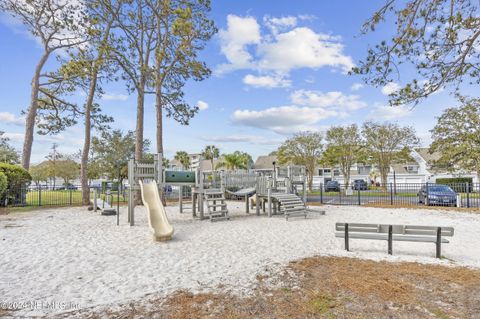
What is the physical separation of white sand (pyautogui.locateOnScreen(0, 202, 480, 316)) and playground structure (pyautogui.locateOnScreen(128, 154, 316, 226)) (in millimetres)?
1238

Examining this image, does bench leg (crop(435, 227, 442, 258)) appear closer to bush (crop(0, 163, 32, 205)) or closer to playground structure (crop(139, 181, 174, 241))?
playground structure (crop(139, 181, 174, 241))

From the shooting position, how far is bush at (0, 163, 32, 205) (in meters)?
16.6

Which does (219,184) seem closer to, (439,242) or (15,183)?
(439,242)

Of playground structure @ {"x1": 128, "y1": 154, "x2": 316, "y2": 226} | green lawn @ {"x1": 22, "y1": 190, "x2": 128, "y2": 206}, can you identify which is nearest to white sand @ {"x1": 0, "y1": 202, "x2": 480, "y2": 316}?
playground structure @ {"x1": 128, "y1": 154, "x2": 316, "y2": 226}

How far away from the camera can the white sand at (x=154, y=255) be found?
14.9 feet

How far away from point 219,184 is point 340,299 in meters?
9.46

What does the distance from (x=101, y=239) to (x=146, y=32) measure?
45.9 feet

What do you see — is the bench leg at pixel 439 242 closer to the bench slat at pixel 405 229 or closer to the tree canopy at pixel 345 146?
the bench slat at pixel 405 229

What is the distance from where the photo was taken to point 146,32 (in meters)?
18.0

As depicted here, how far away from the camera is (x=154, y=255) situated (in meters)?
6.52

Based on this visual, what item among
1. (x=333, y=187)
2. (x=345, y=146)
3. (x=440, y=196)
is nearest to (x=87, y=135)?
(x=440, y=196)

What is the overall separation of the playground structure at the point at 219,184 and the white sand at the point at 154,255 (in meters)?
1.24

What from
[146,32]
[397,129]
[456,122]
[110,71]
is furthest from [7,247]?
[397,129]

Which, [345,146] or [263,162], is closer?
[345,146]
